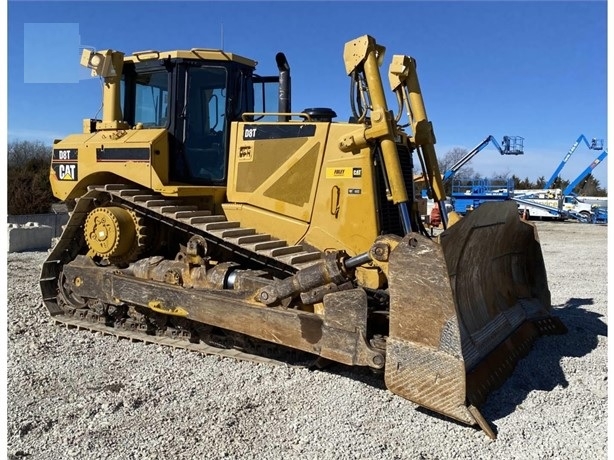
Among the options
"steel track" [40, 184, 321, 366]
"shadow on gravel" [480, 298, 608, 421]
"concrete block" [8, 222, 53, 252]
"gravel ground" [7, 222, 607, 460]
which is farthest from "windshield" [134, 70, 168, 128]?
"concrete block" [8, 222, 53, 252]

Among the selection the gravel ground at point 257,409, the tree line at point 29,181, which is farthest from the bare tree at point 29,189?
the gravel ground at point 257,409

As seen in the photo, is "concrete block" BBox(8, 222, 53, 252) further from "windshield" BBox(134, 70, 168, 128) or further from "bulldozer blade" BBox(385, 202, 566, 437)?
"bulldozer blade" BBox(385, 202, 566, 437)

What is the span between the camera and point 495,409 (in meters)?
3.92

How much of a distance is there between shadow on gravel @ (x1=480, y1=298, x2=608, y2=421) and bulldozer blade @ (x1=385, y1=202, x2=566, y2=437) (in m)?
0.08

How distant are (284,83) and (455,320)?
11.1 ft

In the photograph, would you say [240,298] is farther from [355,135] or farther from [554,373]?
[554,373]

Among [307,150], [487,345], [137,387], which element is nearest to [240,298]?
[137,387]

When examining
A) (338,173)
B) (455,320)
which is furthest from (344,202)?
(455,320)

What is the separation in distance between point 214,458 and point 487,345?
2300 millimetres

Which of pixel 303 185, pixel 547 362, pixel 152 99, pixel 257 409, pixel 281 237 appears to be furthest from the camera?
pixel 152 99

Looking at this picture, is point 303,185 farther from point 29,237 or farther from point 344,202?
point 29,237

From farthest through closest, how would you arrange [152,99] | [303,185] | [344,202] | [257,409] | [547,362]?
1. [152,99]
2. [303,185]
3. [344,202]
4. [547,362]
5. [257,409]

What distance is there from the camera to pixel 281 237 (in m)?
5.38

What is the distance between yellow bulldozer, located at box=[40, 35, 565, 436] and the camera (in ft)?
12.8
